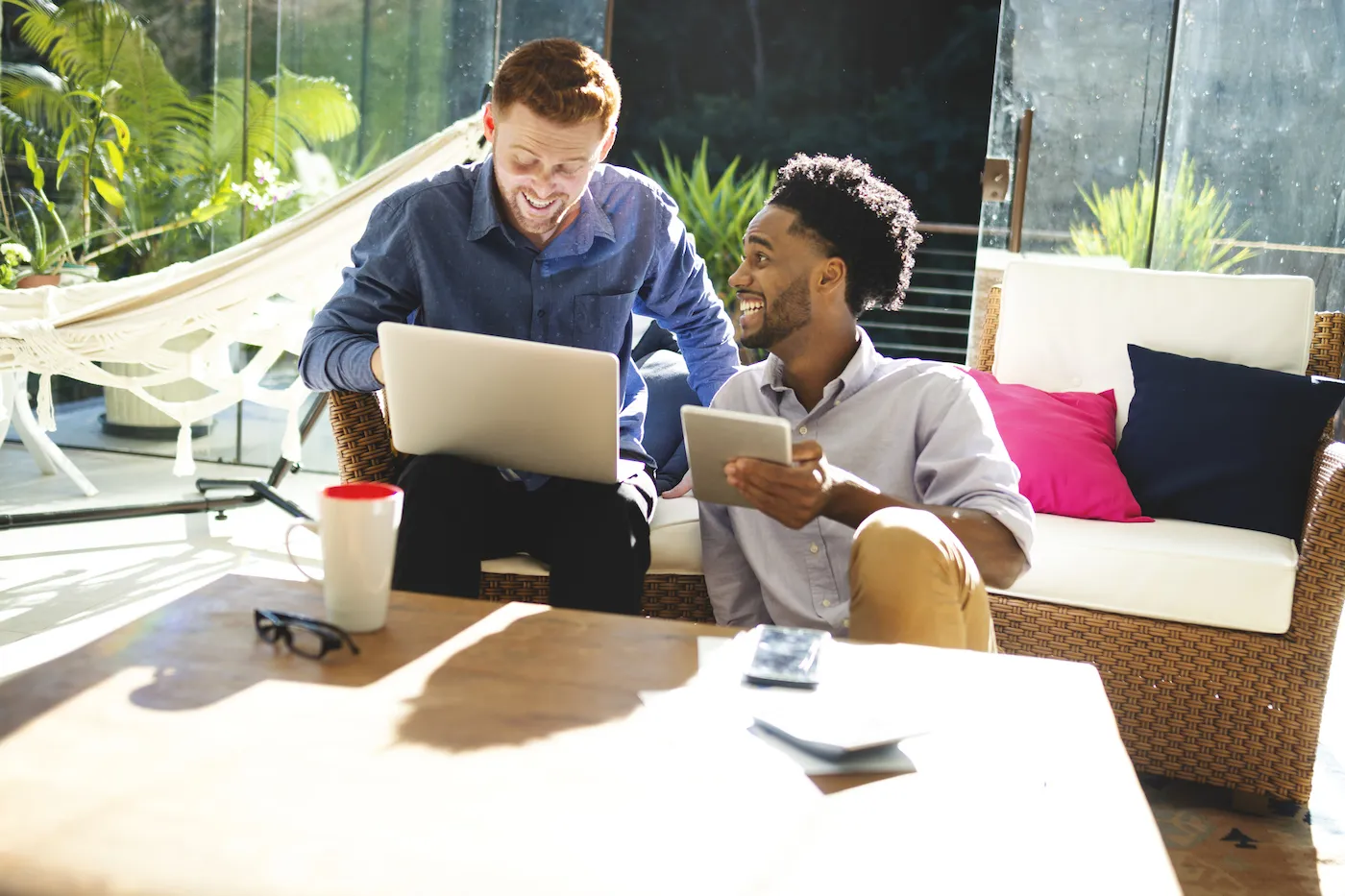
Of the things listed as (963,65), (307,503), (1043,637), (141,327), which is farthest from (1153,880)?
(963,65)

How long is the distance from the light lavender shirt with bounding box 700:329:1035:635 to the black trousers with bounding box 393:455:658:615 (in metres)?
0.13

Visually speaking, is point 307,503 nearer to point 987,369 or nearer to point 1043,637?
point 987,369

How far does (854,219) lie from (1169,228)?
2.11 metres

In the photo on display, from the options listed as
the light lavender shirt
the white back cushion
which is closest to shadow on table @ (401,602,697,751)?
the light lavender shirt

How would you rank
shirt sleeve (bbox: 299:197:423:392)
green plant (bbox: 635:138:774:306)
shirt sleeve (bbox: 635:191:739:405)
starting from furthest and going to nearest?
green plant (bbox: 635:138:774:306)
shirt sleeve (bbox: 635:191:739:405)
shirt sleeve (bbox: 299:197:423:392)

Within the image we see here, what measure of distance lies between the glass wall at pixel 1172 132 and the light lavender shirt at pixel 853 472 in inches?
80.1

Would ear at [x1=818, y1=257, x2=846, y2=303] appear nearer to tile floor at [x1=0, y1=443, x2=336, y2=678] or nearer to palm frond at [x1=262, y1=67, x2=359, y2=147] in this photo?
tile floor at [x1=0, y1=443, x2=336, y2=678]

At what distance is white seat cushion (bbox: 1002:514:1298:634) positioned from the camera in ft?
6.43

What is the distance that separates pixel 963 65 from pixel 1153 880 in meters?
6.04

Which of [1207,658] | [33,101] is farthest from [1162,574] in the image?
[33,101]

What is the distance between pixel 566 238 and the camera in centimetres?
189

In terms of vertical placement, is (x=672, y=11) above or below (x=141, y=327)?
above

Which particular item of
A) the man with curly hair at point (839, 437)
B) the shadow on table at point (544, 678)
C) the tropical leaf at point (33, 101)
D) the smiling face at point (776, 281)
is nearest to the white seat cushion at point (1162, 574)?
the man with curly hair at point (839, 437)

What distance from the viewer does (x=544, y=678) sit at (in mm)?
1062
